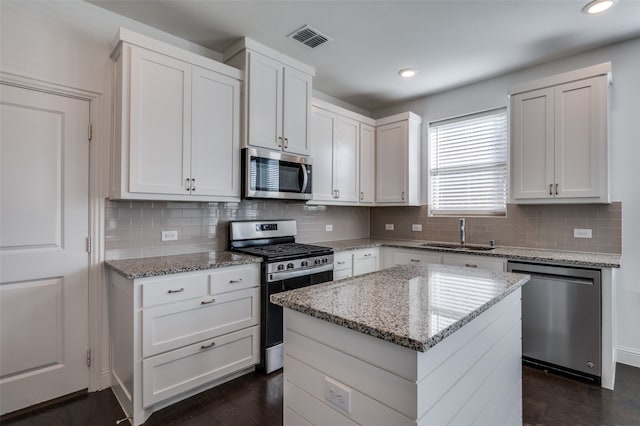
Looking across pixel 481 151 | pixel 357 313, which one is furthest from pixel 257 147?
pixel 481 151

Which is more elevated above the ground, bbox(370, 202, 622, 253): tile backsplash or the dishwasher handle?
bbox(370, 202, 622, 253): tile backsplash

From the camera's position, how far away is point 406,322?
103 centimetres

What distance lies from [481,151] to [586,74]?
1.17 meters

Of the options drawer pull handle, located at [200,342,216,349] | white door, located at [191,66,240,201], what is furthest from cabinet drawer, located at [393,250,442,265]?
drawer pull handle, located at [200,342,216,349]

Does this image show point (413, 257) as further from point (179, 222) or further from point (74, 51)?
point (74, 51)

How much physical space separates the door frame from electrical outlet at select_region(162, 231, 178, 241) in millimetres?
422

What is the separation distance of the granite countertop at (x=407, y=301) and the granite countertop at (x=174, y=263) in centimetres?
104

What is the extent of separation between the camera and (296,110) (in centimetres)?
309

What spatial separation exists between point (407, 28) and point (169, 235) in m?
2.55

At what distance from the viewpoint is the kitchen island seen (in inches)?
37.7

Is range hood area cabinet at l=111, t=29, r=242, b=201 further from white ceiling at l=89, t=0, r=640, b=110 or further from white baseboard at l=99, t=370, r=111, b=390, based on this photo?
white baseboard at l=99, t=370, r=111, b=390

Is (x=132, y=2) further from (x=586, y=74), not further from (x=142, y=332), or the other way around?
(x=586, y=74)

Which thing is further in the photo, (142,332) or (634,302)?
(634,302)

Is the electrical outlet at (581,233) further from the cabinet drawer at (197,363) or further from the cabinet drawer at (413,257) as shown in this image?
the cabinet drawer at (197,363)
